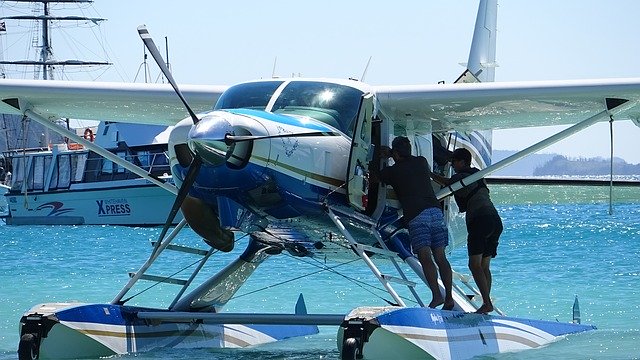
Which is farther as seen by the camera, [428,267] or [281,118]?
[428,267]

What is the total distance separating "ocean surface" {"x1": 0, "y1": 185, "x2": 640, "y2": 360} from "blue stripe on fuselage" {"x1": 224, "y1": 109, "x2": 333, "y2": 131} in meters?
1.69

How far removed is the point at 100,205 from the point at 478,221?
3070 cm

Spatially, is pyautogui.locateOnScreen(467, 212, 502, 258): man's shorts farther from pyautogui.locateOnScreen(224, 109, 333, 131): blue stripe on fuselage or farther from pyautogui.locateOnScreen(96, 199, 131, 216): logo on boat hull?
pyautogui.locateOnScreen(96, 199, 131, 216): logo on boat hull

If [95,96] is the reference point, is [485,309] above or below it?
below

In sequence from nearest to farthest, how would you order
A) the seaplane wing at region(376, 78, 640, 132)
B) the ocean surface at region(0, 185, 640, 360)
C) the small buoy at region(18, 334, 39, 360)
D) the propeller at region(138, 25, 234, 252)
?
the propeller at region(138, 25, 234, 252) → the small buoy at region(18, 334, 39, 360) → the seaplane wing at region(376, 78, 640, 132) → the ocean surface at region(0, 185, 640, 360)

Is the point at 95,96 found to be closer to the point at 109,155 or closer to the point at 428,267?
the point at 109,155

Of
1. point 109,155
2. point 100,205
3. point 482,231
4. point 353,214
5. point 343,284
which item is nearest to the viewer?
point 353,214

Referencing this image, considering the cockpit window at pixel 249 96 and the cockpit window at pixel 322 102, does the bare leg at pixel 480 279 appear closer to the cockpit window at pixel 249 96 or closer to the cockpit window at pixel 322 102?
the cockpit window at pixel 322 102

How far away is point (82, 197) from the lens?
3994 centimetres

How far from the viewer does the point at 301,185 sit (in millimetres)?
8891

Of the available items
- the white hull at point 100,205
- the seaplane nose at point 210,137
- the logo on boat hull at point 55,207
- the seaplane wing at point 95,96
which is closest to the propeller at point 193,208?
the seaplane nose at point 210,137

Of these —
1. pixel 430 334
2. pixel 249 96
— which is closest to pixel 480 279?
pixel 430 334

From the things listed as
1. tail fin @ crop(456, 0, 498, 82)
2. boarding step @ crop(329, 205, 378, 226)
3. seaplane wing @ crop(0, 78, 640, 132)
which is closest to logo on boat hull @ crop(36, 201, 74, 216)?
tail fin @ crop(456, 0, 498, 82)

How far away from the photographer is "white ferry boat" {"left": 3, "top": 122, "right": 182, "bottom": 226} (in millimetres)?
36469
